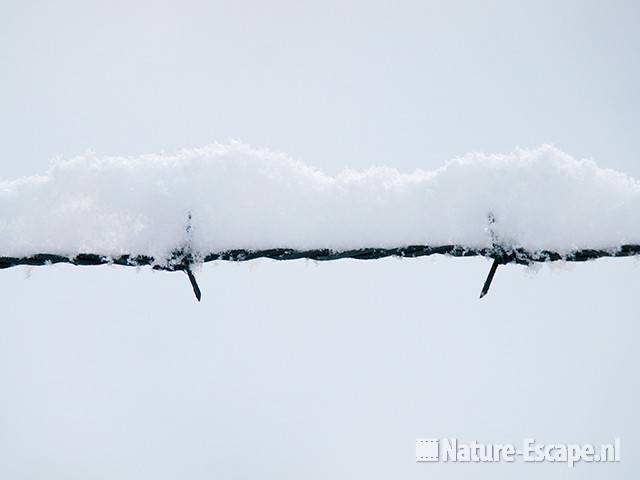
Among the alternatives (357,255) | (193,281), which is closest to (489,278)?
(357,255)

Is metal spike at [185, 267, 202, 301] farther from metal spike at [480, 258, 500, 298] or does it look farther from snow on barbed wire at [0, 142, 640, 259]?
metal spike at [480, 258, 500, 298]

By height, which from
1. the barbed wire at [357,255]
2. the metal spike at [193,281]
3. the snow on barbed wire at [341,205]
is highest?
the snow on barbed wire at [341,205]

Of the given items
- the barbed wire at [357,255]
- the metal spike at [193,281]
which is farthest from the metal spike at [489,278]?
the metal spike at [193,281]

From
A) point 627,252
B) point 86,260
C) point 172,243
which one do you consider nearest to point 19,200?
point 86,260

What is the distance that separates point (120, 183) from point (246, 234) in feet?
1.20

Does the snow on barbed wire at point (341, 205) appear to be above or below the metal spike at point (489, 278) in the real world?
above

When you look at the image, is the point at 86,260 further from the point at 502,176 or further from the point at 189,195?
the point at 502,176

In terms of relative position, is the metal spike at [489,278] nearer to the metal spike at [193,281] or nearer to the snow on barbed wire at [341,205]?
the snow on barbed wire at [341,205]

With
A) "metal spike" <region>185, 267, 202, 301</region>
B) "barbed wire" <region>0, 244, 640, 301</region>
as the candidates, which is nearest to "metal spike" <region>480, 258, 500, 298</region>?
"barbed wire" <region>0, 244, 640, 301</region>

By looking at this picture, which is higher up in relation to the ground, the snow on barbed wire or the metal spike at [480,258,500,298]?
the snow on barbed wire

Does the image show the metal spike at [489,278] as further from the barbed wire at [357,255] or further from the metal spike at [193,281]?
the metal spike at [193,281]

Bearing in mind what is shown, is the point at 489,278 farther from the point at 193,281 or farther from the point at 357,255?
the point at 193,281

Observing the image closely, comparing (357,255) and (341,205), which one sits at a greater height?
(341,205)

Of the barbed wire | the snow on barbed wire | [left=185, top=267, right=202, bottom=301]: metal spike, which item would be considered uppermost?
the snow on barbed wire
